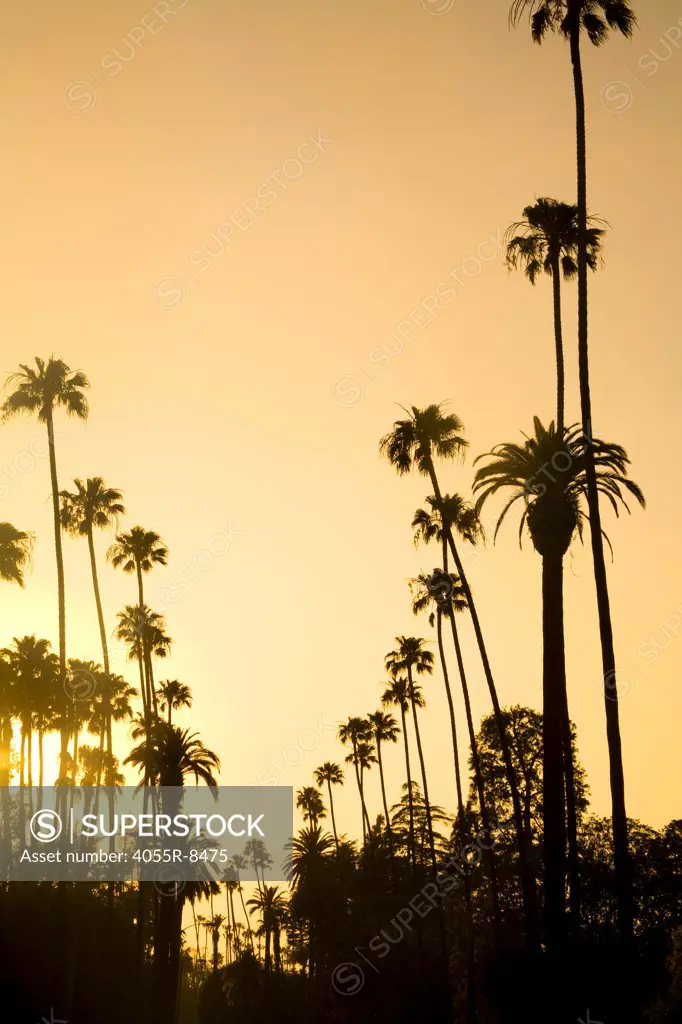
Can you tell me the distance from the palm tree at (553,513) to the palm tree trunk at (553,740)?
1.2 inches

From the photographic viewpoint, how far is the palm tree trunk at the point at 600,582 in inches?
1008

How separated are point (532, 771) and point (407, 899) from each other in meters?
13.0

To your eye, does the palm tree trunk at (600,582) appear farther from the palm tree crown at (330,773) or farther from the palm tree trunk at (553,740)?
the palm tree crown at (330,773)

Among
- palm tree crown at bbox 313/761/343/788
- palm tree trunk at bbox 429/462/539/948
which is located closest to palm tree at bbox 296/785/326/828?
palm tree crown at bbox 313/761/343/788

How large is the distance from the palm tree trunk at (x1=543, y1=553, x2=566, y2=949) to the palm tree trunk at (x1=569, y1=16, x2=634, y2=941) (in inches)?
69.4

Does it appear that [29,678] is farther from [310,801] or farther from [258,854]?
[258,854]

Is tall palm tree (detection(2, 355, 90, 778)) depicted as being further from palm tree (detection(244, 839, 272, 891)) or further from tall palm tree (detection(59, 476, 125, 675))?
palm tree (detection(244, 839, 272, 891))

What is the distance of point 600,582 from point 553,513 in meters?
4.50

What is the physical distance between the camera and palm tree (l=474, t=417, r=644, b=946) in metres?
30.7

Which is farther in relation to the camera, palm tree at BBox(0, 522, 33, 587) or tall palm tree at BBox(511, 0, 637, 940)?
palm tree at BBox(0, 522, 33, 587)

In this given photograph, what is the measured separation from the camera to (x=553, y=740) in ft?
100

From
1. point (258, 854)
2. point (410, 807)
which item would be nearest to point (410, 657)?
point (410, 807)

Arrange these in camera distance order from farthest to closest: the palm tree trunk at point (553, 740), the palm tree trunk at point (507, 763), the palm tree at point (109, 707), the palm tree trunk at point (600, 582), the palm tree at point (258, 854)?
the palm tree at point (258, 854) < the palm tree at point (109, 707) < the palm tree trunk at point (507, 763) < the palm tree trunk at point (553, 740) < the palm tree trunk at point (600, 582)

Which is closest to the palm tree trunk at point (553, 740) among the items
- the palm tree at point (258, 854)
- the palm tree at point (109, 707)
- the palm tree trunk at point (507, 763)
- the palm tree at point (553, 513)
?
the palm tree at point (553, 513)
